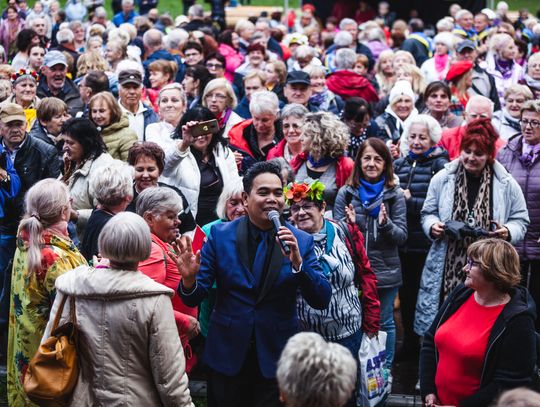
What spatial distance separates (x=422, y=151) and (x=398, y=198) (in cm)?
84

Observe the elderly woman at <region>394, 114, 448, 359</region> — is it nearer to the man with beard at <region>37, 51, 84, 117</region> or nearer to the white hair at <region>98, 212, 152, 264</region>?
the white hair at <region>98, 212, 152, 264</region>

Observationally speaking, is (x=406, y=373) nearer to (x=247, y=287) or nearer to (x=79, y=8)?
(x=247, y=287)

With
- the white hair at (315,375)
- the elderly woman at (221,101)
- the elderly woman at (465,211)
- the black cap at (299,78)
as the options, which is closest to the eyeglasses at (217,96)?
the elderly woman at (221,101)

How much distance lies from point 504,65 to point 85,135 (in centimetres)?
722

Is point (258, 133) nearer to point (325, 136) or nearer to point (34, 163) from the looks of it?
point (325, 136)

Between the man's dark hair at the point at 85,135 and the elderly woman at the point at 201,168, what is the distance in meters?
0.69

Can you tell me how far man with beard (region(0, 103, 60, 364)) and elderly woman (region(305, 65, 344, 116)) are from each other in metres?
3.75

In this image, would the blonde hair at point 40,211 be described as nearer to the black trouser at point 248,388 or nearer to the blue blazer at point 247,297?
the blue blazer at point 247,297

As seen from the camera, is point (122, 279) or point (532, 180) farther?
point (532, 180)

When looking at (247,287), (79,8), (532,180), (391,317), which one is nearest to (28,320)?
(247,287)

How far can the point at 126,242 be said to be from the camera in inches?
181

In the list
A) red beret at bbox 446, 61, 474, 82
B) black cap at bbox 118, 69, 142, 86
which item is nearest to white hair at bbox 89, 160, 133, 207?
black cap at bbox 118, 69, 142, 86

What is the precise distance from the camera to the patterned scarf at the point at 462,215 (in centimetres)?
698

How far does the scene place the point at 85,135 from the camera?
284 inches
